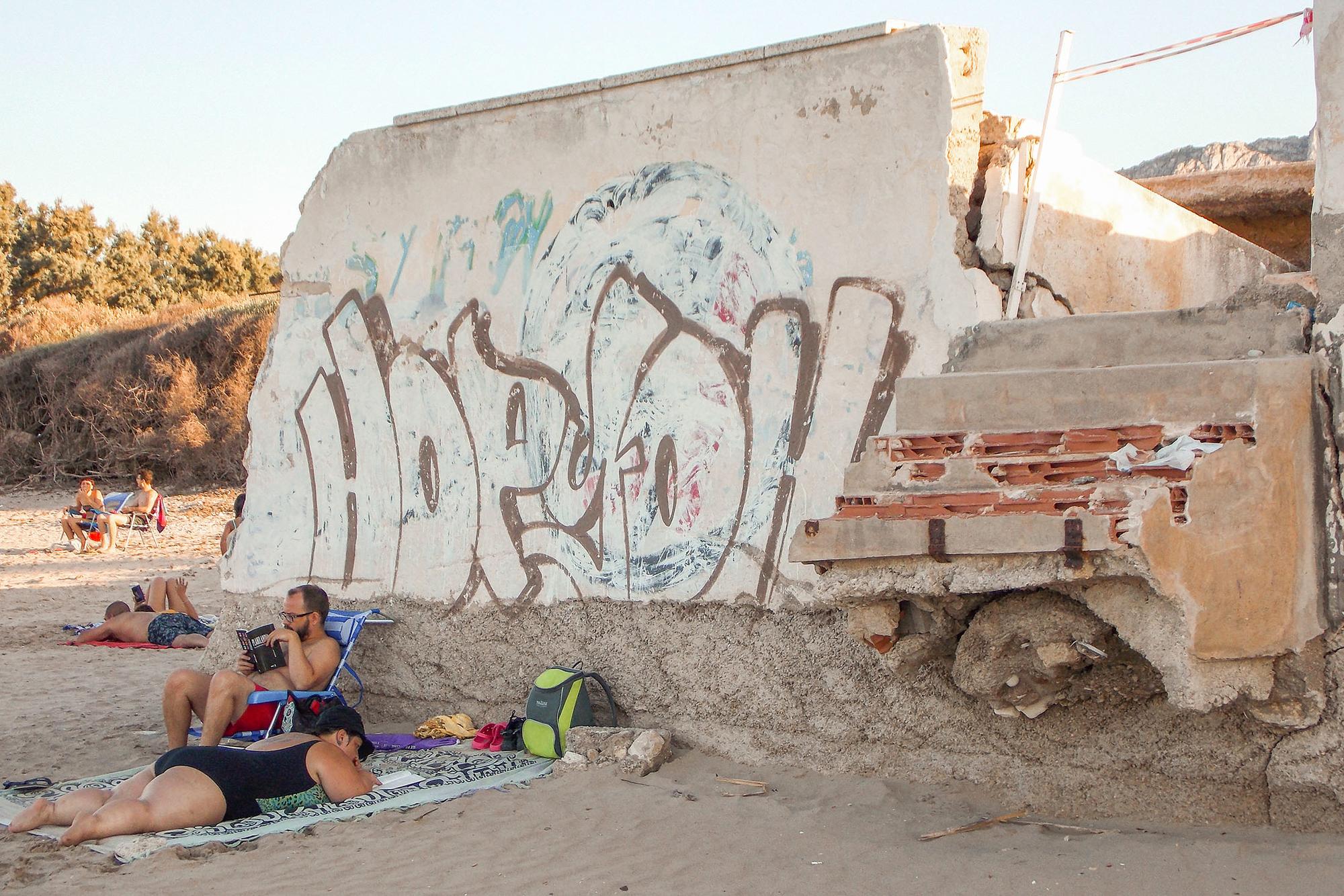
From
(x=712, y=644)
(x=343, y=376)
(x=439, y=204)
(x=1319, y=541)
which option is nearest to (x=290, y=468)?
(x=343, y=376)

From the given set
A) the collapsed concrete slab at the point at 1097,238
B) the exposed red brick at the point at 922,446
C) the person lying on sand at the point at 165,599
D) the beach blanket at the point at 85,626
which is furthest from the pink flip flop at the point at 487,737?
the person lying on sand at the point at 165,599

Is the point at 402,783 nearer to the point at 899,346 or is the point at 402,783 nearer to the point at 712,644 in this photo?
the point at 712,644

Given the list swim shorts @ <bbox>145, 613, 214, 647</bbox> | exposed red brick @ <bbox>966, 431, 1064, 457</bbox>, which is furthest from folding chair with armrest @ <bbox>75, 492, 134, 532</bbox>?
exposed red brick @ <bbox>966, 431, 1064, 457</bbox>

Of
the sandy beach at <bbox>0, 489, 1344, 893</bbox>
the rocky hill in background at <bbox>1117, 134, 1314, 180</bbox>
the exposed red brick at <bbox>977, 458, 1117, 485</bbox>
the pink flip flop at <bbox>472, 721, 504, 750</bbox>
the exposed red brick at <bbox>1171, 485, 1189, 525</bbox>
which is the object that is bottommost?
the sandy beach at <bbox>0, 489, 1344, 893</bbox>

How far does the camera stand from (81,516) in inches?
611

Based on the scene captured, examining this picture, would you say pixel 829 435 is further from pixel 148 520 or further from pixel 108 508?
pixel 108 508

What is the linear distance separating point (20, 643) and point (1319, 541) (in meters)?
9.64

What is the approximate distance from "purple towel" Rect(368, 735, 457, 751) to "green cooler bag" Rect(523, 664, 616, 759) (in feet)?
1.65

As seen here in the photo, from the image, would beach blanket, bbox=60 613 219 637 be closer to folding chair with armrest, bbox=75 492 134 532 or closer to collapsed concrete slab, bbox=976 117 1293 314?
folding chair with armrest, bbox=75 492 134 532

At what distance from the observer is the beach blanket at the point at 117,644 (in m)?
9.65

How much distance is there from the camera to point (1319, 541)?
384cm

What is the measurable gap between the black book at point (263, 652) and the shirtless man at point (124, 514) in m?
10.2

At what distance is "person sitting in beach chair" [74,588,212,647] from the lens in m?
9.65

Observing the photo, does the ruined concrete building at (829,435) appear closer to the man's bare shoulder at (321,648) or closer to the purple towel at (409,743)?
the purple towel at (409,743)
